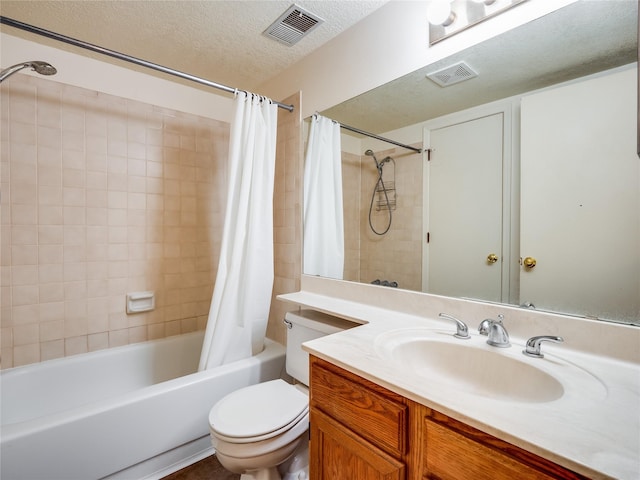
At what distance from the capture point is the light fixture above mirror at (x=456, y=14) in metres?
1.12

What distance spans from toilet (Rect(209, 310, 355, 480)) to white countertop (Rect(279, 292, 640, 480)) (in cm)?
49

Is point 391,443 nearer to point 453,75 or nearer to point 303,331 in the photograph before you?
point 303,331

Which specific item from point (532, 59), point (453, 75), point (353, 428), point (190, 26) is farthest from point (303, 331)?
point (190, 26)

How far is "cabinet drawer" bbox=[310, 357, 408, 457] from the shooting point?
0.73 m

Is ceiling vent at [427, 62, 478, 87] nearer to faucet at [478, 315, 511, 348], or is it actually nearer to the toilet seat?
faucet at [478, 315, 511, 348]

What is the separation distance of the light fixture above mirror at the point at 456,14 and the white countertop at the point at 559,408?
1.18 m

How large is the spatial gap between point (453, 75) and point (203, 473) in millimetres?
2208

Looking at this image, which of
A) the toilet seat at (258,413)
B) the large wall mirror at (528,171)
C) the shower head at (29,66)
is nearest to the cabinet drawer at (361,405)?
the toilet seat at (258,413)

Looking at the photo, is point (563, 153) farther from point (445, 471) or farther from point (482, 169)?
point (445, 471)

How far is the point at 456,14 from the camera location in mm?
1201

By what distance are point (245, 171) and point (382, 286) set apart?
100 cm

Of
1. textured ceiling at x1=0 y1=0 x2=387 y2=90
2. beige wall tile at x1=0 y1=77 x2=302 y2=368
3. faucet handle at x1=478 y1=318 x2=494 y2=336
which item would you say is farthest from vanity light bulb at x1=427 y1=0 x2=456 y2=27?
faucet handle at x1=478 y1=318 x2=494 y2=336

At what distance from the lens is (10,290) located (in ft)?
5.57

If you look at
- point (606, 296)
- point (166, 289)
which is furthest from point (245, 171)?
point (606, 296)
